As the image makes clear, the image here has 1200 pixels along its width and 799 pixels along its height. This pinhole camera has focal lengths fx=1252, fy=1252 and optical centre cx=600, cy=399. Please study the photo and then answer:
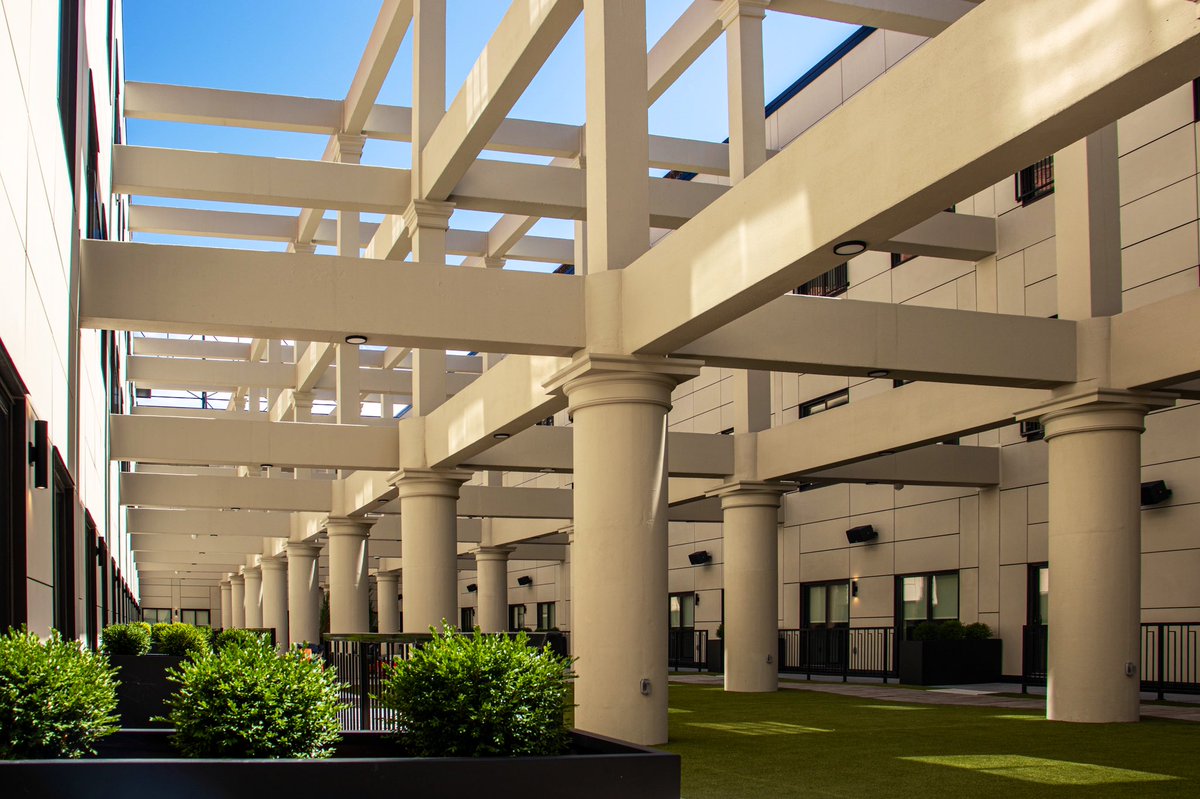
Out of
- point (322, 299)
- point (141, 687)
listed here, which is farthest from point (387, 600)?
point (322, 299)

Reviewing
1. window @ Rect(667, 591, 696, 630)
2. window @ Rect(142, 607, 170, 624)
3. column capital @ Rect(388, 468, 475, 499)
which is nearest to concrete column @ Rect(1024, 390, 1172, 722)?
column capital @ Rect(388, 468, 475, 499)

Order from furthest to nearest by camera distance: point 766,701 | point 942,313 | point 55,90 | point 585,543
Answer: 1. point 766,701
2. point 942,313
3. point 585,543
4. point 55,90

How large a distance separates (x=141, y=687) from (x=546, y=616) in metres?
39.2

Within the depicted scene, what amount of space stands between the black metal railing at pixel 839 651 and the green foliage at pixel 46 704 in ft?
76.7

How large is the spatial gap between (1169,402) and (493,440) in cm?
960

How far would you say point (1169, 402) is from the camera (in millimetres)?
16641

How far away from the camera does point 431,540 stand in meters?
22.6

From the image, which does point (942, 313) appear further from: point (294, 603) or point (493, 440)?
point (294, 603)

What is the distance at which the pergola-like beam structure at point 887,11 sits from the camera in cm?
2106

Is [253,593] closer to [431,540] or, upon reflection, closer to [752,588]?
[431,540]

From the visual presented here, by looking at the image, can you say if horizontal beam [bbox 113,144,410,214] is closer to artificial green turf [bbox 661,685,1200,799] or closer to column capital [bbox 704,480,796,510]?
column capital [bbox 704,480,796,510]

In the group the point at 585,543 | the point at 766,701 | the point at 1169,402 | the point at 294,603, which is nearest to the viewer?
the point at 585,543

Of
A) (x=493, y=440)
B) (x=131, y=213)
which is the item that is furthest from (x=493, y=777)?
(x=131, y=213)

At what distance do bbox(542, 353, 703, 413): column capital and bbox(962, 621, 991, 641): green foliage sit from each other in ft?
47.4
